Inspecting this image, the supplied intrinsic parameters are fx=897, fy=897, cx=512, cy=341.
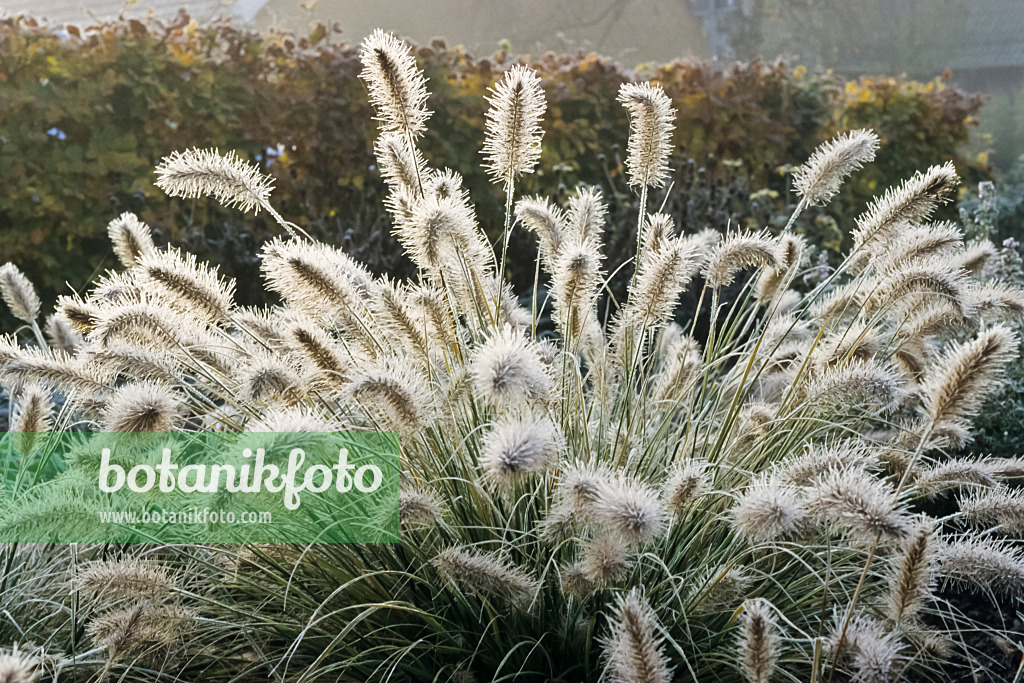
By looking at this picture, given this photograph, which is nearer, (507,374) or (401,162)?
(507,374)

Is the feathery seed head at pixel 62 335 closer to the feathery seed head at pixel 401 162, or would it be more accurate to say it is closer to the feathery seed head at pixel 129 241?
the feathery seed head at pixel 129 241

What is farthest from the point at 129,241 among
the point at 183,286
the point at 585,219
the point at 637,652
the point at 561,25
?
the point at 561,25

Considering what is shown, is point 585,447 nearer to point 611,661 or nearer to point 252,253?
point 611,661

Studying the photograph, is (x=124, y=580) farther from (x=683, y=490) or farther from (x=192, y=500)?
(x=683, y=490)

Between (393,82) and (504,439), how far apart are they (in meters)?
1.00

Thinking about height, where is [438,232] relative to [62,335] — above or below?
below

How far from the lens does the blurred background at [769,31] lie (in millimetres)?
8375

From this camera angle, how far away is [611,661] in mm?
1326

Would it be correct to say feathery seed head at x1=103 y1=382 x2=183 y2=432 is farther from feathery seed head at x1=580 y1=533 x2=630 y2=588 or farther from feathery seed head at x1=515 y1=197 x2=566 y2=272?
feathery seed head at x1=515 y1=197 x2=566 y2=272

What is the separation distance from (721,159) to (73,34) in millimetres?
3575

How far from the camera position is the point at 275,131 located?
4.53 m

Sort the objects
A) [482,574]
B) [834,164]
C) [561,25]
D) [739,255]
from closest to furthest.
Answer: [482,574] < [739,255] < [834,164] < [561,25]

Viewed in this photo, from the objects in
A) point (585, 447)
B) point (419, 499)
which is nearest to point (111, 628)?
point (419, 499)

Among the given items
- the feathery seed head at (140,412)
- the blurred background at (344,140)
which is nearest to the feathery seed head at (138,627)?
the feathery seed head at (140,412)
